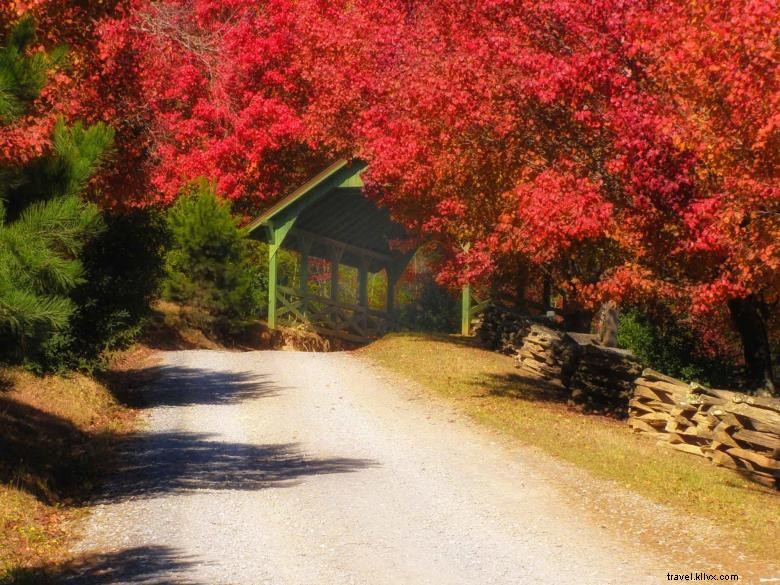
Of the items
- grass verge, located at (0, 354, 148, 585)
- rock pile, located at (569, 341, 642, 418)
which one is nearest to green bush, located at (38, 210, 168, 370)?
grass verge, located at (0, 354, 148, 585)

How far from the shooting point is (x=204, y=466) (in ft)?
45.1

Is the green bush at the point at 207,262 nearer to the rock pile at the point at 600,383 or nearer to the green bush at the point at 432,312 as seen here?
the green bush at the point at 432,312

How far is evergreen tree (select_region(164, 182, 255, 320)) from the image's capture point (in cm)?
2958

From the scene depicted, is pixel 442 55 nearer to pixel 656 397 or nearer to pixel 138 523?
pixel 656 397

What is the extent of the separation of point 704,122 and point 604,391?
8.39 meters

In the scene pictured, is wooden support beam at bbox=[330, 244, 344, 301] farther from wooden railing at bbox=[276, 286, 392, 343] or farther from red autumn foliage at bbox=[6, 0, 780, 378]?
red autumn foliage at bbox=[6, 0, 780, 378]

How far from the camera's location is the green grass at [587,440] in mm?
11797

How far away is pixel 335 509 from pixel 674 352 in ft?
51.3

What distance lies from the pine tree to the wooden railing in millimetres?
22892

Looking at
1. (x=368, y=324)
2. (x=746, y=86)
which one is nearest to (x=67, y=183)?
(x=746, y=86)

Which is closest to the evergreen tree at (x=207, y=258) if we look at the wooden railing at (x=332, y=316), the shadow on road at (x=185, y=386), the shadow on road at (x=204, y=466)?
the wooden railing at (x=332, y=316)

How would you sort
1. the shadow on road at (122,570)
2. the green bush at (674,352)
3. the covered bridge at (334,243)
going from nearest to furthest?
the shadow on road at (122,570) < the green bush at (674,352) < the covered bridge at (334,243)

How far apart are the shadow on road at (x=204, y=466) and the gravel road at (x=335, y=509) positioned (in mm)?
26

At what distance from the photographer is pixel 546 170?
17609 mm
